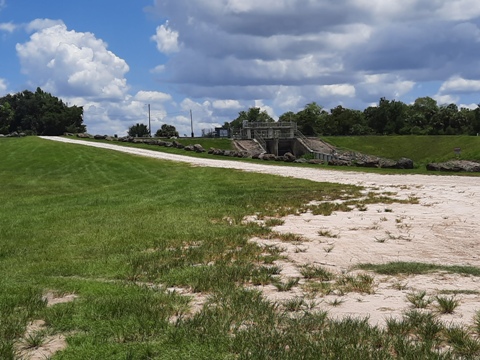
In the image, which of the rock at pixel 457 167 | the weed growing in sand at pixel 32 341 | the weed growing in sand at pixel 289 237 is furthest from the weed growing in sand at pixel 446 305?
the rock at pixel 457 167

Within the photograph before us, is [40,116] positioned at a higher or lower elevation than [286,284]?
higher

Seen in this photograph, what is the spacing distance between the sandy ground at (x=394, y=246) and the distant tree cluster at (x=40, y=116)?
89.6 meters

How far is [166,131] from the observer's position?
92.3 meters

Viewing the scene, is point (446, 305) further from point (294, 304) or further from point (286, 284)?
point (286, 284)

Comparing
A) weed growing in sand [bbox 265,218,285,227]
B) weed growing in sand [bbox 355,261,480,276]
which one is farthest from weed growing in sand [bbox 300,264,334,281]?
weed growing in sand [bbox 265,218,285,227]

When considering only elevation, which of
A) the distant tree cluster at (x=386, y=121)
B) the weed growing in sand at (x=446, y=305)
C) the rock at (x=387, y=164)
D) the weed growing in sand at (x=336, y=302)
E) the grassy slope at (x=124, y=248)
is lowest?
the grassy slope at (x=124, y=248)

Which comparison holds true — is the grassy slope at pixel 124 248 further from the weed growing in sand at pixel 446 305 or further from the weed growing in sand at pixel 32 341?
the weed growing in sand at pixel 446 305

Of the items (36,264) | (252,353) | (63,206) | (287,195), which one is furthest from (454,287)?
(63,206)

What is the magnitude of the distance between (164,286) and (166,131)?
87.1 metres

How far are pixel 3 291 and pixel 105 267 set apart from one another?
1659mm

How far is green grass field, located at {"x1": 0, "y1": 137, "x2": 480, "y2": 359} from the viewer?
14.6 ft

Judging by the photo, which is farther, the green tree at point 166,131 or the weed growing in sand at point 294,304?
the green tree at point 166,131

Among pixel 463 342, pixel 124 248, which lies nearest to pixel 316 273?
pixel 463 342

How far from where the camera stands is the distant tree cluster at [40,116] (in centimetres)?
10075
